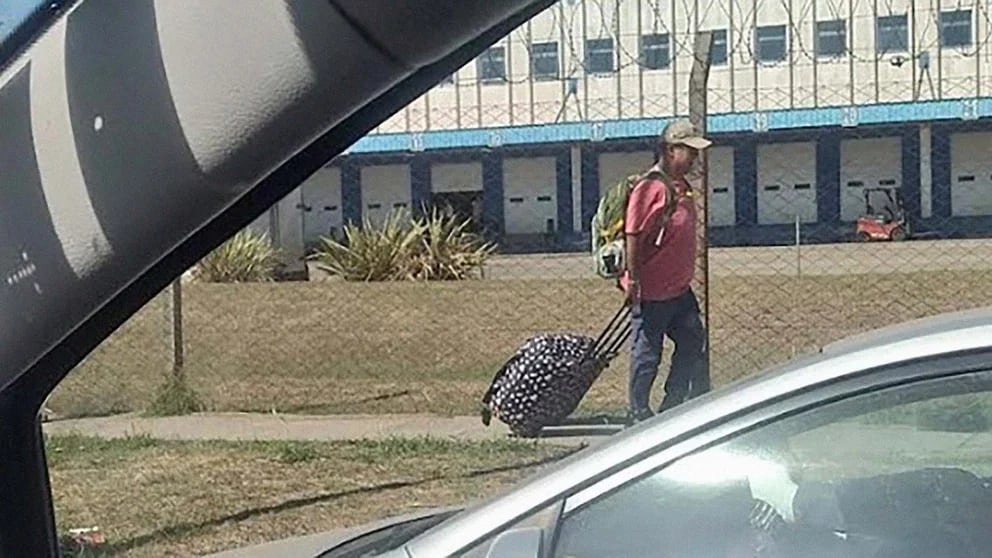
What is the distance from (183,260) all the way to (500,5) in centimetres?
110

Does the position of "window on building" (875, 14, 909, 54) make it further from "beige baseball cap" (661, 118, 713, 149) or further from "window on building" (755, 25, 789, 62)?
"beige baseball cap" (661, 118, 713, 149)

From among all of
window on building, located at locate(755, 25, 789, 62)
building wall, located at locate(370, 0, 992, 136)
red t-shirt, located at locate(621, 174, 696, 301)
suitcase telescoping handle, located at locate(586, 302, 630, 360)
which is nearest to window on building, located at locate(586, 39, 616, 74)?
building wall, located at locate(370, 0, 992, 136)

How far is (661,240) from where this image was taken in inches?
279

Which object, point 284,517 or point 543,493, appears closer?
point 543,493

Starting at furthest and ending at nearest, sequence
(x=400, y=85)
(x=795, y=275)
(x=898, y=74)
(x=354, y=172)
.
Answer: (x=898, y=74) → (x=354, y=172) → (x=795, y=275) → (x=400, y=85)

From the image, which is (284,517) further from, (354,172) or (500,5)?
(354,172)

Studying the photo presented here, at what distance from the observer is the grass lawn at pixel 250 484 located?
19.9 feet

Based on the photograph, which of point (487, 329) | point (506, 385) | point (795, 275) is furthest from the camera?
point (795, 275)

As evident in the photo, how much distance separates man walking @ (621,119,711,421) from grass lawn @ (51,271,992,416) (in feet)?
2.87

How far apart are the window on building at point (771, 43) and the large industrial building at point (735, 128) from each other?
52 mm

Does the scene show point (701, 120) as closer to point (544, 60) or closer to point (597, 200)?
point (544, 60)

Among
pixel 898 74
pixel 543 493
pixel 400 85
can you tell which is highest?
pixel 898 74

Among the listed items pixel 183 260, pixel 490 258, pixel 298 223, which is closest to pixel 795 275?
pixel 490 258

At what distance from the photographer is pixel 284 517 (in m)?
6.24
